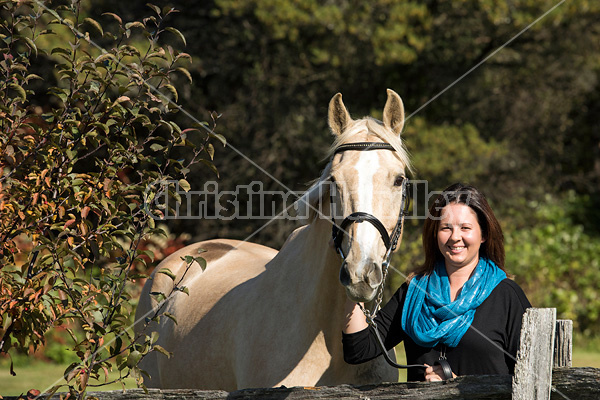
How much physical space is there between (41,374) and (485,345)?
806 centimetres

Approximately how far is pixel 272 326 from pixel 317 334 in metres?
0.35

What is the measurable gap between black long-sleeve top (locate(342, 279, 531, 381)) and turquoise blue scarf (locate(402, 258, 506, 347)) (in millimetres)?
38

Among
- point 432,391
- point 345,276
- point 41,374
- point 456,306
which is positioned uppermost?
point 345,276

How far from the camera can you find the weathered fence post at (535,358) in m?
2.28

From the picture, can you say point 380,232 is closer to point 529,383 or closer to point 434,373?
point 434,373

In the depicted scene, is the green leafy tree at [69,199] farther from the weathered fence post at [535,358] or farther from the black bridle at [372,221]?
the weathered fence post at [535,358]

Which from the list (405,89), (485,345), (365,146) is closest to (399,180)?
(365,146)

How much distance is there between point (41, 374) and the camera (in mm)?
9266

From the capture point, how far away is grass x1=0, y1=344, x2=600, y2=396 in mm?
8188

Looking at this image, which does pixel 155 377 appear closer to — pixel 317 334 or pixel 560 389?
pixel 317 334

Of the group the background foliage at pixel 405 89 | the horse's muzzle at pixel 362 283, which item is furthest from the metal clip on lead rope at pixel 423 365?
the background foliage at pixel 405 89

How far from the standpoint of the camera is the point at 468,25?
1268cm

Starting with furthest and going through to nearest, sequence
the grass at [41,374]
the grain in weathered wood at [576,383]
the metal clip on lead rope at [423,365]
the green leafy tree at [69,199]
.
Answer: the grass at [41,374]
the metal clip on lead rope at [423,365]
the green leafy tree at [69,199]
the grain in weathered wood at [576,383]

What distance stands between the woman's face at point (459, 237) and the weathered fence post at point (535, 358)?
0.66 meters
